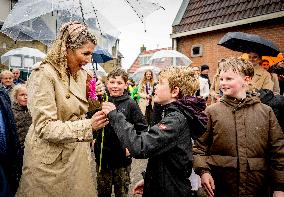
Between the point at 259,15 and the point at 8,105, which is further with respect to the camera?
the point at 259,15

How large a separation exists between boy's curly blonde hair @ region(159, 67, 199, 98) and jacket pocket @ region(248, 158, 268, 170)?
0.80m

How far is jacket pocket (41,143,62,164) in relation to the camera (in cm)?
222

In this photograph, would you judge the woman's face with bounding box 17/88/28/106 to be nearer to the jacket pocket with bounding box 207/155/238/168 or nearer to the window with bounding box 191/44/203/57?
the jacket pocket with bounding box 207/155/238/168

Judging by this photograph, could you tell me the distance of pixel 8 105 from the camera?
2303 mm

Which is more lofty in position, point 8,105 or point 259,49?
point 259,49

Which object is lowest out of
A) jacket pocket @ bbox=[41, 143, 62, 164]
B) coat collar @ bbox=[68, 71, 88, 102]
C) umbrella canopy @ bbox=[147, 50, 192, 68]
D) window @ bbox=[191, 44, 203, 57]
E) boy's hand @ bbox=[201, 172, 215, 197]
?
boy's hand @ bbox=[201, 172, 215, 197]

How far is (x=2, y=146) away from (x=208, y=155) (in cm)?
176

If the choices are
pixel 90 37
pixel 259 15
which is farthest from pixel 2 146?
pixel 259 15

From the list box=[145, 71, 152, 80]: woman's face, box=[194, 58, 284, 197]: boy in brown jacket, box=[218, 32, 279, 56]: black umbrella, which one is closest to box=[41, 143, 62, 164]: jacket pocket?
box=[194, 58, 284, 197]: boy in brown jacket

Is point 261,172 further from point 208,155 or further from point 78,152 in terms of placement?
point 78,152

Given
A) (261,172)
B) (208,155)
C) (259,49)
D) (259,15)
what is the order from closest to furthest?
(261,172), (208,155), (259,49), (259,15)

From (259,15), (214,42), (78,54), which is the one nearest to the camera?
(78,54)

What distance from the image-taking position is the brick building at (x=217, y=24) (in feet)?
33.9

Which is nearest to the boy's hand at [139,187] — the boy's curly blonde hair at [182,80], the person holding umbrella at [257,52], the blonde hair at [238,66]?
the boy's curly blonde hair at [182,80]
